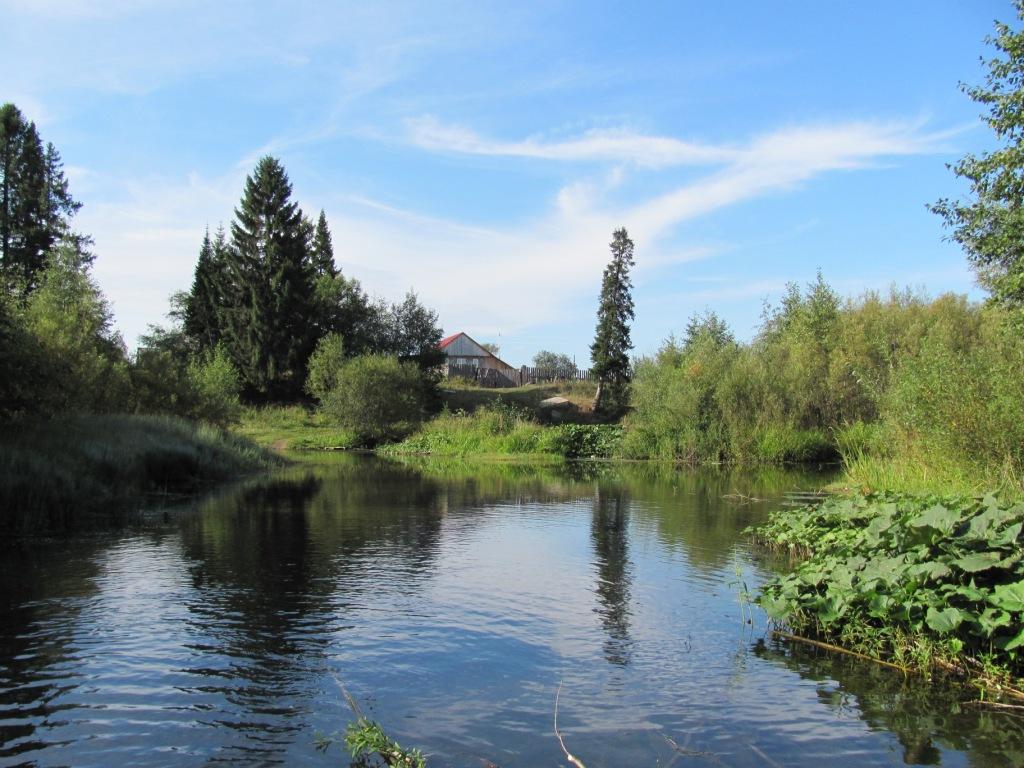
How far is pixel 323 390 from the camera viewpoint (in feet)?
179

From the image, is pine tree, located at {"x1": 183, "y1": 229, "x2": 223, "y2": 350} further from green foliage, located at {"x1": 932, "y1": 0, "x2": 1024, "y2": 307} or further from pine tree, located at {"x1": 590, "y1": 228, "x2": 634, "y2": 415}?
green foliage, located at {"x1": 932, "y1": 0, "x2": 1024, "y2": 307}

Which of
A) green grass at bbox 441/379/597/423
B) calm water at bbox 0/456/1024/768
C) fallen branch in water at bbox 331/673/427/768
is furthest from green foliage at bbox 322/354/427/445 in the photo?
fallen branch in water at bbox 331/673/427/768

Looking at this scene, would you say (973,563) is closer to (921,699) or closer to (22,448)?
(921,699)

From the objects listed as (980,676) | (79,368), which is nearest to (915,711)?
(980,676)

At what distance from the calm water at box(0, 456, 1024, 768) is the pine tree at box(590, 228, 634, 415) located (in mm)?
52574

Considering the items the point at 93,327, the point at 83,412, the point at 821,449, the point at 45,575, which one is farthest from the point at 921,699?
the point at 821,449

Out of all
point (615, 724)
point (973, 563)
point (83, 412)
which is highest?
point (83, 412)

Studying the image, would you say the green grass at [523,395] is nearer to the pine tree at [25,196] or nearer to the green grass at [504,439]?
the green grass at [504,439]

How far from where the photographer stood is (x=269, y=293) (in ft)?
199

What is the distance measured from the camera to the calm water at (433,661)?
618 centimetres

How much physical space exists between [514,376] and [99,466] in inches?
2436

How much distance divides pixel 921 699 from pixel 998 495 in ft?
18.6

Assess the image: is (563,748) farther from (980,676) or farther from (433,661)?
(980,676)

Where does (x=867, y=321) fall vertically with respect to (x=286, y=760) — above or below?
above
